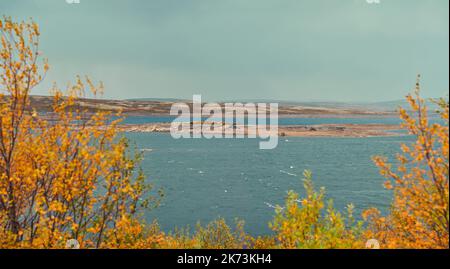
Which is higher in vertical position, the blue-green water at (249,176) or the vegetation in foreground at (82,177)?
the vegetation in foreground at (82,177)

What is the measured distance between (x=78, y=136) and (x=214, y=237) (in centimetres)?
1707

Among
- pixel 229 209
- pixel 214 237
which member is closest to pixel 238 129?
pixel 229 209

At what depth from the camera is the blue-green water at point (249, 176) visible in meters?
44.5

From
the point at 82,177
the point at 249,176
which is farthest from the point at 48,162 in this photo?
the point at 249,176

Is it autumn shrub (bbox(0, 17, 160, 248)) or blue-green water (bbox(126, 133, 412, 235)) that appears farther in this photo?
blue-green water (bbox(126, 133, 412, 235))

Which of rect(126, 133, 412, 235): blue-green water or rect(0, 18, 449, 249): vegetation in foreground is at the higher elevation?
rect(0, 18, 449, 249): vegetation in foreground

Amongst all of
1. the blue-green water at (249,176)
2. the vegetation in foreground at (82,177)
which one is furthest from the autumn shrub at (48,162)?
the blue-green water at (249,176)

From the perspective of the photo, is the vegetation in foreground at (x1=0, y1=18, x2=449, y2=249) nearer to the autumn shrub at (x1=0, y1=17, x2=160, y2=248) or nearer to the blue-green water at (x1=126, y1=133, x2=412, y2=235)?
the autumn shrub at (x1=0, y1=17, x2=160, y2=248)

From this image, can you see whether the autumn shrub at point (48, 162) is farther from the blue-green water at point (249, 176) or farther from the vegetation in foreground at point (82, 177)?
the blue-green water at point (249, 176)

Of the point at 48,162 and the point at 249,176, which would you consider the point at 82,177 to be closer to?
the point at 48,162

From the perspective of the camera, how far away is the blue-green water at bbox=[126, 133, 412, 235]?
44.5 metres

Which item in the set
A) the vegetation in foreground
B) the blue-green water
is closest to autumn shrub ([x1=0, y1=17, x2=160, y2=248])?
the vegetation in foreground
